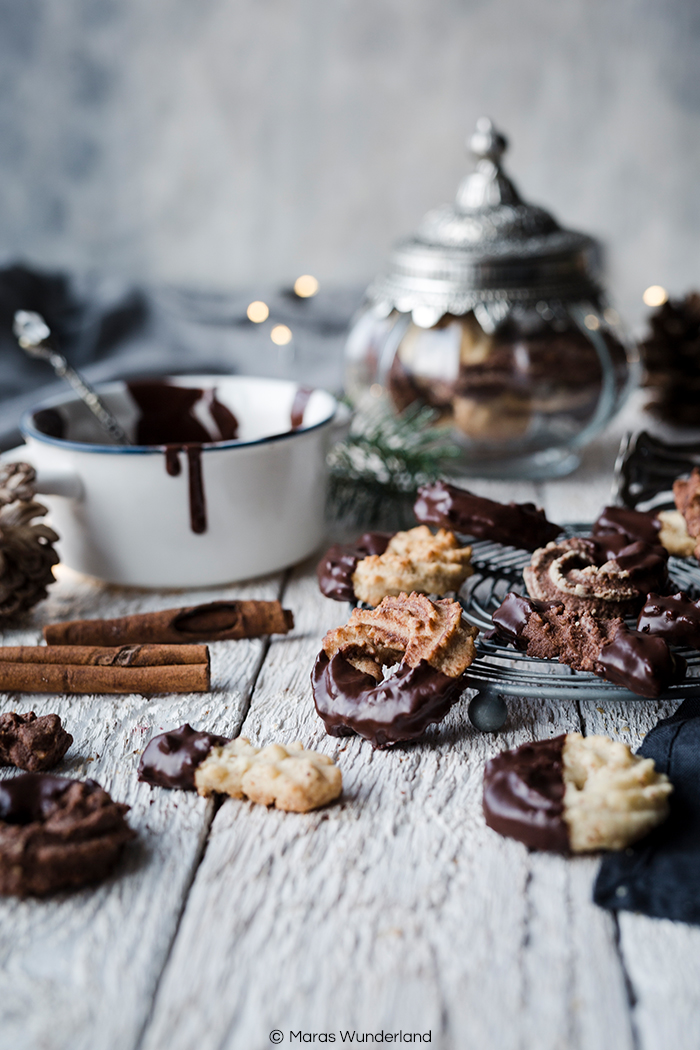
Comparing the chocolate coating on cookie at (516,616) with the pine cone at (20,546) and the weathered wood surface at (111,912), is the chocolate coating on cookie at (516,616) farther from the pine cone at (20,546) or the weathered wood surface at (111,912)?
the pine cone at (20,546)

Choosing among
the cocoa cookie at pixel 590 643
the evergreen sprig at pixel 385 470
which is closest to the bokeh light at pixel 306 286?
the evergreen sprig at pixel 385 470

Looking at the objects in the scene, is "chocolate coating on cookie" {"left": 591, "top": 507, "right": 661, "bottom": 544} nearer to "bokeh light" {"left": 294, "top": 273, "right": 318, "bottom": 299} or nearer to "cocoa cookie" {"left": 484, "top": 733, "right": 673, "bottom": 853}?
"cocoa cookie" {"left": 484, "top": 733, "right": 673, "bottom": 853}

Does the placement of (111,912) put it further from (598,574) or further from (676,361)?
(676,361)

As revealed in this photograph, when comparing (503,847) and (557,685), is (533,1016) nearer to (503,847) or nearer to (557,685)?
(503,847)

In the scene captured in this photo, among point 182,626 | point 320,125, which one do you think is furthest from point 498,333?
point 320,125

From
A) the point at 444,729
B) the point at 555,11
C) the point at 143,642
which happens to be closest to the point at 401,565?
the point at 444,729

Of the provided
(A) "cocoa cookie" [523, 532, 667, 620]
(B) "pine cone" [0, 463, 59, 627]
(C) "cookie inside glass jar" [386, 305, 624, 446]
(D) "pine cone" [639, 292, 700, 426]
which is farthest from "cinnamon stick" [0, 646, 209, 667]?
(D) "pine cone" [639, 292, 700, 426]
